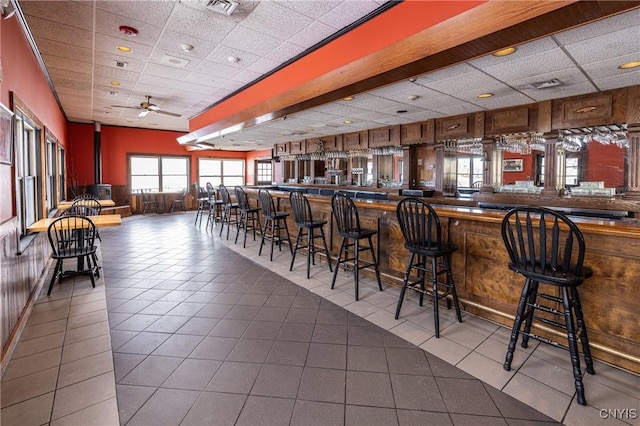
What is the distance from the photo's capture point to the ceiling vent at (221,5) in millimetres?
2990

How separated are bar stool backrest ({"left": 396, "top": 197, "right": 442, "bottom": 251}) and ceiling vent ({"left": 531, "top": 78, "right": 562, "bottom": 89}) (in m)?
2.25

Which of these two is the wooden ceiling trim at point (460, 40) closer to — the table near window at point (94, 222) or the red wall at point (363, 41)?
the red wall at point (363, 41)

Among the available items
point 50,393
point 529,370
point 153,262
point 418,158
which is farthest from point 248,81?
point 529,370

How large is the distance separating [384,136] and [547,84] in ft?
12.3

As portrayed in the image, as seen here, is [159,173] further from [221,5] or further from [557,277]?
[557,277]

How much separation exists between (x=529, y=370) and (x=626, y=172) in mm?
3531

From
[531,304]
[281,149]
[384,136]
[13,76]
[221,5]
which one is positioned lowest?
[531,304]

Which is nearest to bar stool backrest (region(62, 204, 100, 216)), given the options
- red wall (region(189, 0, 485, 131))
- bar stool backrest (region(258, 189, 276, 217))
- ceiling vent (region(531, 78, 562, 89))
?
bar stool backrest (region(258, 189, 276, 217))

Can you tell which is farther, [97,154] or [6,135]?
[97,154]

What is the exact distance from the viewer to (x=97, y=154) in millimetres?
9469

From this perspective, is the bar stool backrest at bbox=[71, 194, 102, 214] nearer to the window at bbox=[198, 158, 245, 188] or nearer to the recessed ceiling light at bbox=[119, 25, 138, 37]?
the recessed ceiling light at bbox=[119, 25, 138, 37]

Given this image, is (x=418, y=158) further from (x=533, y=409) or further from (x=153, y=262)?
(x=533, y=409)

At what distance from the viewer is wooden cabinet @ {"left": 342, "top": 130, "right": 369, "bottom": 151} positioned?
784cm

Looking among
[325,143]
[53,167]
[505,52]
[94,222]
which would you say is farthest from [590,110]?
[53,167]
